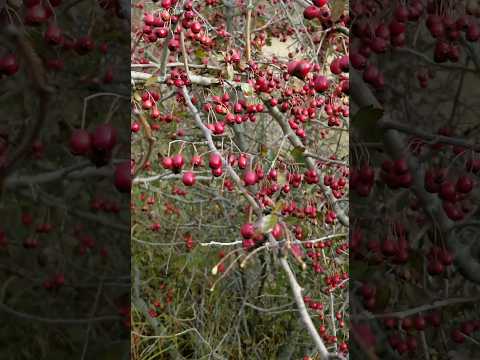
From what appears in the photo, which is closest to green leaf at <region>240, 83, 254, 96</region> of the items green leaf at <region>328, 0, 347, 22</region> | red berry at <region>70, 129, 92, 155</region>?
green leaf at <region>328, 0, 347, 22</region>

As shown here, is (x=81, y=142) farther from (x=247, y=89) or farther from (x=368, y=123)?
(x=247, y=89)

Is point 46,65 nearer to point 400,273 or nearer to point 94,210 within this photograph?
point 94,210

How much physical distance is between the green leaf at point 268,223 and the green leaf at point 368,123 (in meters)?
0.15

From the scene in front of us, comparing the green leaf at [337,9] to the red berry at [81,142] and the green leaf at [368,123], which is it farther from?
the red berry at [81,142]

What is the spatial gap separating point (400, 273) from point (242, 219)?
49.6 inches

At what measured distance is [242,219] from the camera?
1.87m

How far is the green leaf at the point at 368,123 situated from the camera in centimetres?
53

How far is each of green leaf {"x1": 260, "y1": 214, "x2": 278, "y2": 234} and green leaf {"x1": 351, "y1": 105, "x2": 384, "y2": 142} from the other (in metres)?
0.15

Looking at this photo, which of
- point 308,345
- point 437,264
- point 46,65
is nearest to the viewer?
point 46,65

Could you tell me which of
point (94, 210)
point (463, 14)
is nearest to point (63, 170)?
point (94, 210)

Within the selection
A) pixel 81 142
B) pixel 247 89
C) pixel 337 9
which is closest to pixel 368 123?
pixel 337 9

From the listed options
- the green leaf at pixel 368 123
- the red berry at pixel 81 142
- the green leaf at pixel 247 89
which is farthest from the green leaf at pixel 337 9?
the green leaf at pixel 247 89

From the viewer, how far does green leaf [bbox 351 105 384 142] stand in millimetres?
533

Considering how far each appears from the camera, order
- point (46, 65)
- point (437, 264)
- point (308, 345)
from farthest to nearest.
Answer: point (308, 345) < point (437, 264) < point (46, 65)
